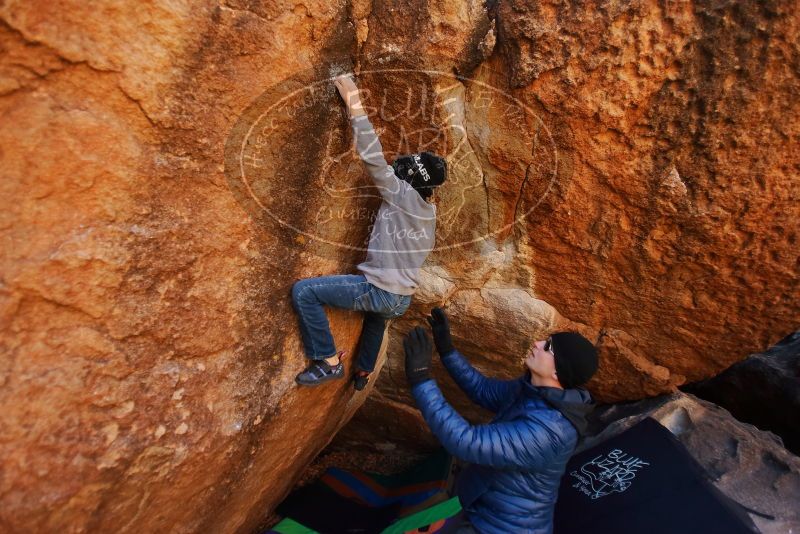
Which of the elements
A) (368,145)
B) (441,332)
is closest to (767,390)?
(441,332)

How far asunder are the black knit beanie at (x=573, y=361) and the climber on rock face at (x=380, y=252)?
2.41ft

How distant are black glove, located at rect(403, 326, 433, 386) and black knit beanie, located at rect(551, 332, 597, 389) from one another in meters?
0.58

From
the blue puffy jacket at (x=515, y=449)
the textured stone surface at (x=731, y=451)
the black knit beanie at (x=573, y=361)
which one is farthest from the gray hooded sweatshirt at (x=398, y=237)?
the textured stone surface at (x=731, y=451)

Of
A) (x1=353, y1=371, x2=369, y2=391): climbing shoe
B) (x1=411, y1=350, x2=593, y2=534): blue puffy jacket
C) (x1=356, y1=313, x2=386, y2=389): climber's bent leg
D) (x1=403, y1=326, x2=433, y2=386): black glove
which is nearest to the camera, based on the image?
(x1=411, y1=350, x2=593, y2=534): blue puffy jacket

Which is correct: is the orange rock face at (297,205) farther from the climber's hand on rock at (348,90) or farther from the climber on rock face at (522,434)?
the climber on rock face at (522,434)

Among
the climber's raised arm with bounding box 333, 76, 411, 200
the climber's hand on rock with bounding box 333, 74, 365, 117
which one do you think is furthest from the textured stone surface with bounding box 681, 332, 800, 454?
the climber's hand on rock with bounding box 333, 74, 365, 117

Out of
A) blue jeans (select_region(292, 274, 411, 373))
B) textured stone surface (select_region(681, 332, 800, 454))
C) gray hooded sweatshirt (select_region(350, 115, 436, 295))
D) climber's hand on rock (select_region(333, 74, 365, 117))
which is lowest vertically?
textured stone surface (select_region(681, 332, 800, 454))

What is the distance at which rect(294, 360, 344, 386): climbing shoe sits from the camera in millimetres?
2469

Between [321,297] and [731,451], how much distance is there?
2510mm

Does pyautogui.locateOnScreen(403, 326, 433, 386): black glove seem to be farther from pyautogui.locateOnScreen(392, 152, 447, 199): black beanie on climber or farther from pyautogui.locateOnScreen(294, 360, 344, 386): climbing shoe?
pyautogui.locateOnScreen(392, 152, 447, 199): black beanie on climber

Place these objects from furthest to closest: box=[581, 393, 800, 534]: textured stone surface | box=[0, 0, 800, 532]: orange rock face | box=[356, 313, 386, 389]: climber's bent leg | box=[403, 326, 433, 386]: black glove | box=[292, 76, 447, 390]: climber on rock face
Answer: box=[356, 313, 386, 389]: climber's bent leg → box=[581, 393, 800, 534]: textured stone surface → box=[403, 326, 433, 386]: black glove → box=[292, 76, 447, 390]: climber on rock face → box=[0, 0, 800, 532]: orange rock face

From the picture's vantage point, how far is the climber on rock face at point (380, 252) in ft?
7.02

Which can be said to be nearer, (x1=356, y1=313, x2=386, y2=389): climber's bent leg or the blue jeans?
the blue jeans

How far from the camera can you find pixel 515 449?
203 centimetres
